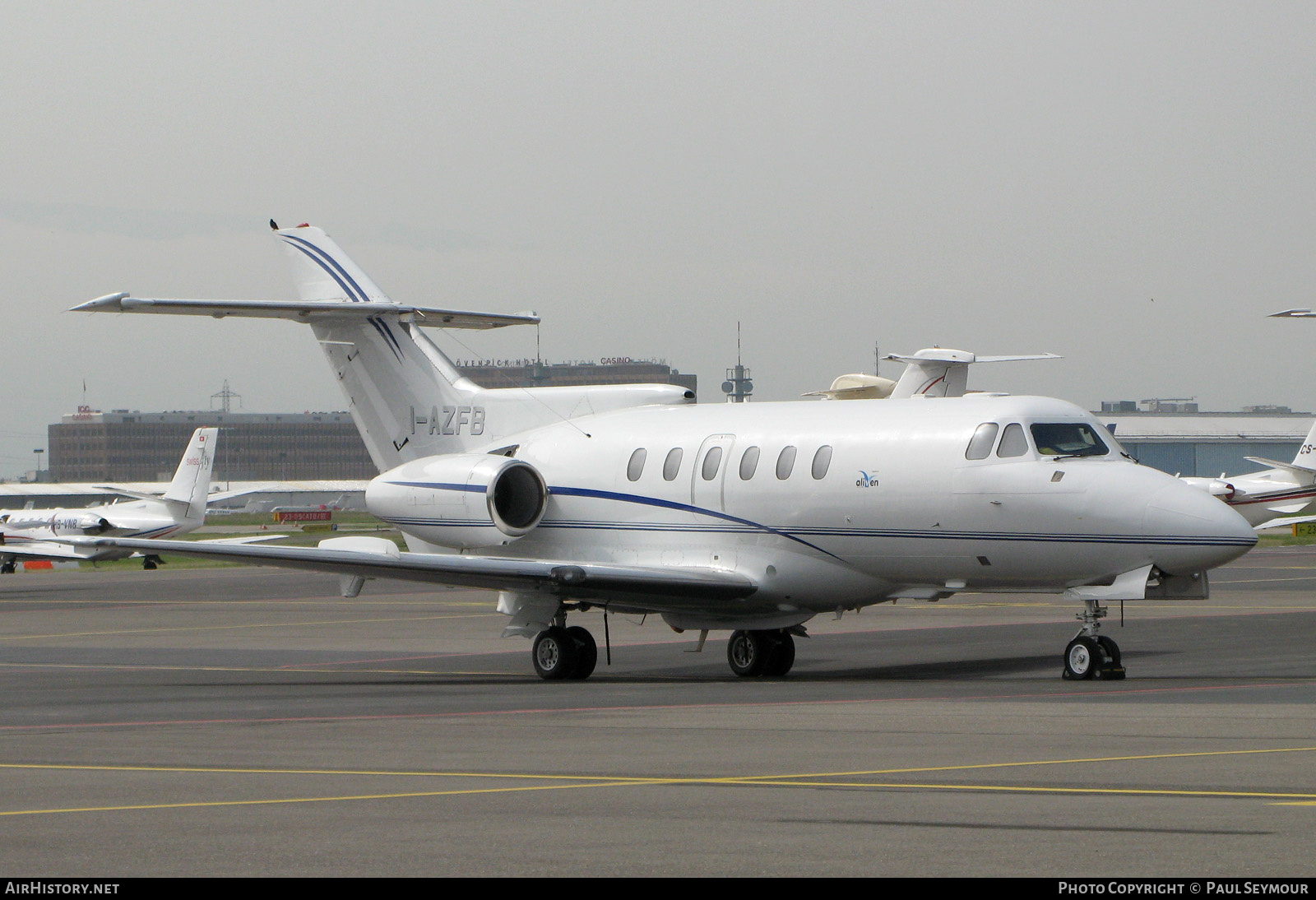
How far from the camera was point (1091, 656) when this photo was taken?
17562 mm

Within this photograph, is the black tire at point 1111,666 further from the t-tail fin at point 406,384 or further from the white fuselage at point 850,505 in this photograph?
the t-tail fin at point 406,384

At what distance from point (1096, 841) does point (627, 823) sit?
2.43m

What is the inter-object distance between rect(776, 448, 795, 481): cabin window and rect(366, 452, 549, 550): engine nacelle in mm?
3646

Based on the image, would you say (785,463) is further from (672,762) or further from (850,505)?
(672,762)

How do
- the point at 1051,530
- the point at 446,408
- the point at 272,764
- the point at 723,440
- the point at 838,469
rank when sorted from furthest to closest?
the point at 446,408 < the point at 723,440 < the point at 838,469 < the point at 1051,530 < the point at 272,764

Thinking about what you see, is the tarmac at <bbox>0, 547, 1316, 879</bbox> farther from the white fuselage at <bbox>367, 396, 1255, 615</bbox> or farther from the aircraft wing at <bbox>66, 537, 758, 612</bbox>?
the white fuselage at <bbox>367, 396, 1255, 615</bbox>

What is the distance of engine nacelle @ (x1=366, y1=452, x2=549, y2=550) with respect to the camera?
21.6 meters

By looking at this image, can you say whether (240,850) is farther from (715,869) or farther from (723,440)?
(723,440)

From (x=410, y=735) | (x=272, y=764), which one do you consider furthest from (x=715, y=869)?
(x=410, y=735)

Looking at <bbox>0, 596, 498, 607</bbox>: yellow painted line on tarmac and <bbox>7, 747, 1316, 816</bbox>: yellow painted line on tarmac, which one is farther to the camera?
<bbox>0, 596, 498, 607</bbox>: yellow painted line on tarmac

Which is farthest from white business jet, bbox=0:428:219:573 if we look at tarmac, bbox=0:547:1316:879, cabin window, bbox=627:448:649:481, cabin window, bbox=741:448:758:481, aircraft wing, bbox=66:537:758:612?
cabin window, bbox=741:448:758:481

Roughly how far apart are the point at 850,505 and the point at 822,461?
711 millimetres

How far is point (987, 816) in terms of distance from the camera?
8.83 m

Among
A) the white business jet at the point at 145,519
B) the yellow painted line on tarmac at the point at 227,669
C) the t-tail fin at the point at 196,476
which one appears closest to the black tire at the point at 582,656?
the yellow painted line on tarmac at the point at 227,669
